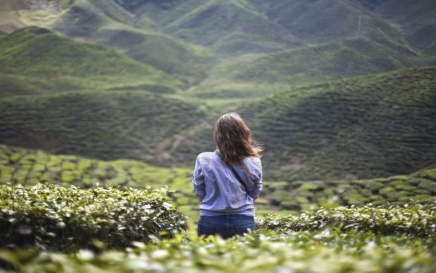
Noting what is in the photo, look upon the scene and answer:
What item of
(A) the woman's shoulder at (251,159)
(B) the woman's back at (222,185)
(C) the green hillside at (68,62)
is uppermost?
(C) the green hillside at (68,62)

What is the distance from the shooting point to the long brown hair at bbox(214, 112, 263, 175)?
4.79m

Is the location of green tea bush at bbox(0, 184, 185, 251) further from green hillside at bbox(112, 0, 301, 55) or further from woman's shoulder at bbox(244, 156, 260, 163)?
green hillside at bbox(112, 0, 301, 55)

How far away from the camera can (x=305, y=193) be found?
14797 mm

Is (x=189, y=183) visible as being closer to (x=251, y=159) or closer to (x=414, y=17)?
(x=251, y=159)

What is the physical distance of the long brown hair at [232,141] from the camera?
479 centimetres

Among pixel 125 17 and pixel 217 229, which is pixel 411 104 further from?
pixel 125 17

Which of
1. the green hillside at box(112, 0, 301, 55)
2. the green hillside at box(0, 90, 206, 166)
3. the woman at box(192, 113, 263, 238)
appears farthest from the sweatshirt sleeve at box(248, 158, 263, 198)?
the green hillside at box(112, 0, 301, 55)

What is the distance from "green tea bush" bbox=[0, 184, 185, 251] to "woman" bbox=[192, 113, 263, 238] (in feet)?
2.08

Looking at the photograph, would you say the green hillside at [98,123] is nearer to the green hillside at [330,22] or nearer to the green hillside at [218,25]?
the green hillside at [218,25]

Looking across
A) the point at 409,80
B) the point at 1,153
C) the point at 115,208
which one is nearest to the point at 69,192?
the point at 115,208

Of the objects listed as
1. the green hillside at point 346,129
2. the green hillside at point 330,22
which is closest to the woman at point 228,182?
the green hillside at point 346,129

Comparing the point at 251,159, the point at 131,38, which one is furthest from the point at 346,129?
the point at 131,38

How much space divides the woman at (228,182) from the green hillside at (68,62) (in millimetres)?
41840

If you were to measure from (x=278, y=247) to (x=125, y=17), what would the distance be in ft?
300
